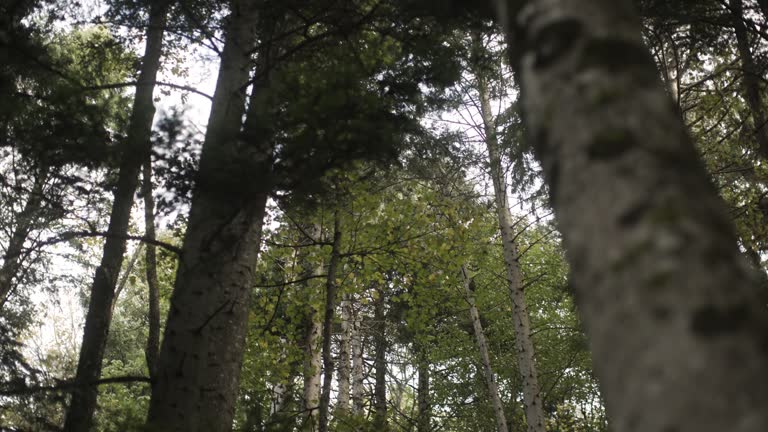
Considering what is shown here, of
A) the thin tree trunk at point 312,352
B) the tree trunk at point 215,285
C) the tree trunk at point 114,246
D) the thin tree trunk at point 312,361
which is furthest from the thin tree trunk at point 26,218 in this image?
the thin tree trunk at point 312,361

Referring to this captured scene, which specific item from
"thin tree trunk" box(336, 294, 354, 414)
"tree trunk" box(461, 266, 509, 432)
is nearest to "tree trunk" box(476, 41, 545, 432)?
"tree trunk" box(461, 266, 509, 432)

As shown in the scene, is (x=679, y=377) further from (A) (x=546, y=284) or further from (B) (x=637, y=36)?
(A) (x=546, y=284)

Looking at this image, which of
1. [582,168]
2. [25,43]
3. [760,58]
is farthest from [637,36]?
[760,58]

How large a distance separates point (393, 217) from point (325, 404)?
4592 mm

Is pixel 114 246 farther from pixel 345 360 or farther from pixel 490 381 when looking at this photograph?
pixel 490 381

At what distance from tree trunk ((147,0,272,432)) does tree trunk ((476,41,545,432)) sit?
189 inches

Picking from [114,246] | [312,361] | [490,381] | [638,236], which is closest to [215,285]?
[114,246]

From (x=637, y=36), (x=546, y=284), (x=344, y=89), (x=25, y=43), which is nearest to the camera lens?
(x=637, y=36)

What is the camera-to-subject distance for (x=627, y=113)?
95 centimetres

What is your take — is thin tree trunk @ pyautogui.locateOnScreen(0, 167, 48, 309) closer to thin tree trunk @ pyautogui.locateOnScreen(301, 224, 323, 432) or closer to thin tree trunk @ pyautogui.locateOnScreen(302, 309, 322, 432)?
thin tree trunk @ pyautogui.locateOnScreen(301, 224, 323, 432)

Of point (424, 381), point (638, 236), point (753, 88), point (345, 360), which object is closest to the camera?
point (638, 236)

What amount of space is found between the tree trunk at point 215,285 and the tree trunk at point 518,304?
4793 mm

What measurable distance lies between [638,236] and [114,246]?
21.1ft

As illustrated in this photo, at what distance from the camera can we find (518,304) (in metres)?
9.03
